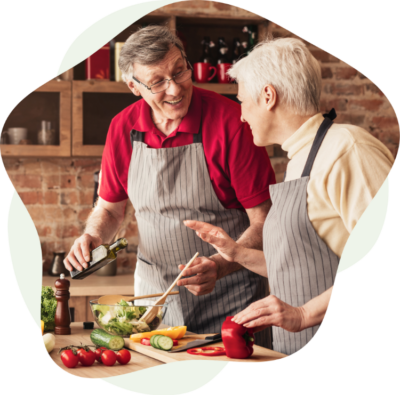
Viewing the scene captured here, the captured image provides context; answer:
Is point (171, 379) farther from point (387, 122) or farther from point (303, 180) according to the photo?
point (387, 122)

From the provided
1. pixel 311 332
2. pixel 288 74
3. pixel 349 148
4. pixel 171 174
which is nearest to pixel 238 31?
pixel 171 174

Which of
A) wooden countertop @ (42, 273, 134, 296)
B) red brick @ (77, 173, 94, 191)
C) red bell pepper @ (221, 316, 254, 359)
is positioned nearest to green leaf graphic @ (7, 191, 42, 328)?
red bell pepper @ (221, 316, 254, 359)

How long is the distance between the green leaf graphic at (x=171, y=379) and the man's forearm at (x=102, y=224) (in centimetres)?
51

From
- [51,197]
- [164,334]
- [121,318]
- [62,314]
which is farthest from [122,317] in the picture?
[51,197]

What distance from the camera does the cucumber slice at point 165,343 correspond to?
1107mm

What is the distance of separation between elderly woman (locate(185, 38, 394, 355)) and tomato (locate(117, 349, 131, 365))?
0.81 feet

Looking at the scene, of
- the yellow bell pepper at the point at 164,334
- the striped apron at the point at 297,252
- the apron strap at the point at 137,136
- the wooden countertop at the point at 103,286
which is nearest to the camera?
the striped apron at the point at 297,252

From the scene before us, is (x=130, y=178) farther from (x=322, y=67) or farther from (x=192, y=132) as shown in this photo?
(x=322, y=67)

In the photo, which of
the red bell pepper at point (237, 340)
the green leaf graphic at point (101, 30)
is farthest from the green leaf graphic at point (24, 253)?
the red bell pepper at point (237, 340)

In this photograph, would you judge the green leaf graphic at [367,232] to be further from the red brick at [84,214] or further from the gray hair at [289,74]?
the red brick at [84,214]

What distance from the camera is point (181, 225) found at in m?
1.39

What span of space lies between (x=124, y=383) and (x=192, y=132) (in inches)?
25.0

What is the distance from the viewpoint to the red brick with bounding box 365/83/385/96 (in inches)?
38.2

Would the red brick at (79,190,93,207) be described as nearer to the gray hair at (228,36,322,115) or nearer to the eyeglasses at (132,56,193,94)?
the eyeglasses at (132,56,193,94)
